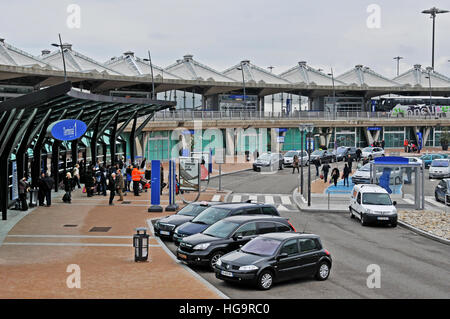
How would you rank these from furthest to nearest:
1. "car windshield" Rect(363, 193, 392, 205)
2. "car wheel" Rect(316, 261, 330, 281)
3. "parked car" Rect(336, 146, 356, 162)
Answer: "parked car" Rect(336, 146, 356, 162) < "car windshield" Rect(363, 193, 392, 205) < "car wheel" Rect(316, 261, 330, 281)

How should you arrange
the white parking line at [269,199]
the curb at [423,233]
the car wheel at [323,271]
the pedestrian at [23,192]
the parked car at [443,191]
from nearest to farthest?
1. the car wheel at [323,271]
2. the curb at [423,233]
3. the pedestrian at [23,192]
4. the parked car at [443,191]
5. the white parking line at [269,199]

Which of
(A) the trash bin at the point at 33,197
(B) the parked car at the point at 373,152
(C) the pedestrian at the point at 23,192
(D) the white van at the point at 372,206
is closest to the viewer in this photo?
(D) the white van at the point at 372,206

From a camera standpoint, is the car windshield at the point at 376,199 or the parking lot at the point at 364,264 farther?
the car windshield at the point at 376,199

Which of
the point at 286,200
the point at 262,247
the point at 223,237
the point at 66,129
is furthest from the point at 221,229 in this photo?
the point at 286,200

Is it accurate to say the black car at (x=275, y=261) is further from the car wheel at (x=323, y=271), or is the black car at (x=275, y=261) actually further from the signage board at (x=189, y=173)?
the signage board at (x=189, y=173)

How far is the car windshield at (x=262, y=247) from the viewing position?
48.8ft

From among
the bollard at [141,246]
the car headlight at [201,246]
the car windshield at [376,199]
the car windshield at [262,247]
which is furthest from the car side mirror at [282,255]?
the car windshield at [376,199]

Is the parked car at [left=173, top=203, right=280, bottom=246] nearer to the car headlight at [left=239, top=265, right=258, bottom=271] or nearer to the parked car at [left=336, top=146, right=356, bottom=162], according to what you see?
the car headlight at [left=239, top=265, right=258, bottom=271]

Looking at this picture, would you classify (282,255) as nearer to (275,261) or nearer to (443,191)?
(275,261)

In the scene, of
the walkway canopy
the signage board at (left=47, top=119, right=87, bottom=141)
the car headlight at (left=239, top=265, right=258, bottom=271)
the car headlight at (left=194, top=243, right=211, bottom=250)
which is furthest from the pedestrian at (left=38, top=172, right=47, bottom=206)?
the car headlight at (left=239, top=265, right=258, bottom=271)

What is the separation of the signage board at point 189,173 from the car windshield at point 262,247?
1549cm

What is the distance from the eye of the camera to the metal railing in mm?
59244

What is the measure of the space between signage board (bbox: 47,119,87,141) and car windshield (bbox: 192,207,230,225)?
9428mm
